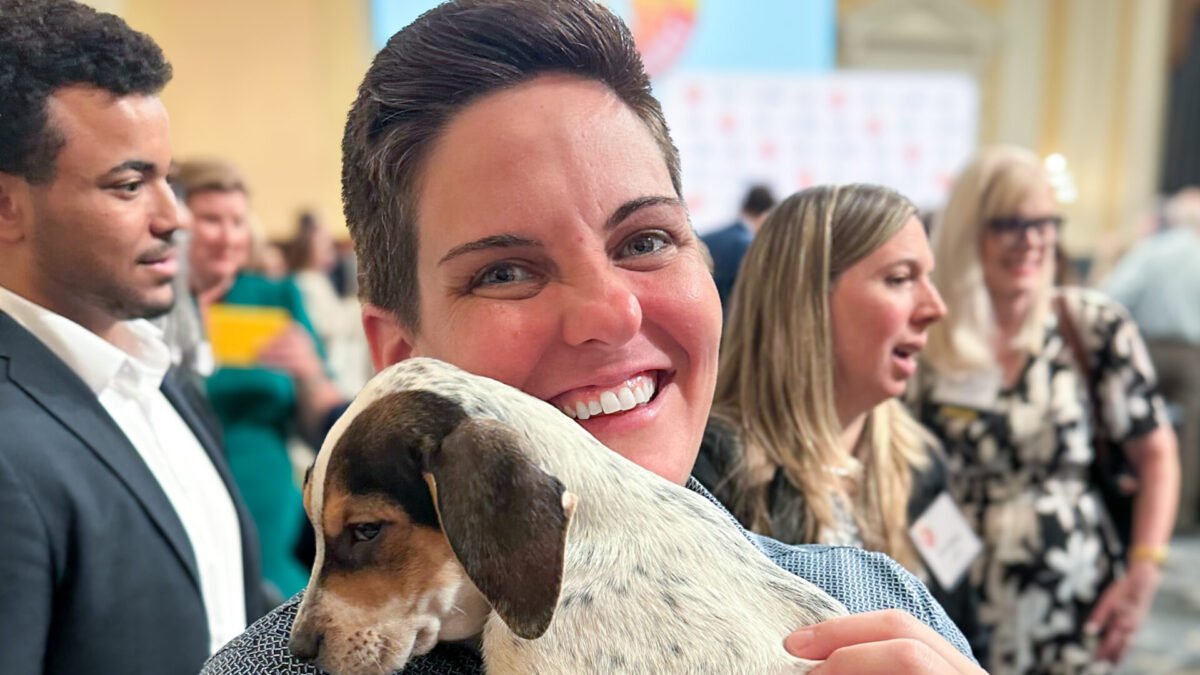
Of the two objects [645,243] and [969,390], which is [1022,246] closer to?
[969,390]

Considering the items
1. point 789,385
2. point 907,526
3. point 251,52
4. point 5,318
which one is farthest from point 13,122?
point 251,52

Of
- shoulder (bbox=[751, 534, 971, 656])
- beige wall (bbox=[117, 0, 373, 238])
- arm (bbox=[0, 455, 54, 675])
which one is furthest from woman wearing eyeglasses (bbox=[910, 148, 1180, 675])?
beige wall (bbox=[117, 0, 373, 238])

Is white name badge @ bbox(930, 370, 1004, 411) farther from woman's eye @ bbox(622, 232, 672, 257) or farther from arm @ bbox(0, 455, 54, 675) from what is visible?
arm @ bbox(0, 455, 54, 675)

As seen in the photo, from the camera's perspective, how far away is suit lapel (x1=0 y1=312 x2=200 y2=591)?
1.46 meters

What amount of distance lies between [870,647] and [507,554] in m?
0.34

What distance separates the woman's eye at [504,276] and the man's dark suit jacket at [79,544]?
2.80ft

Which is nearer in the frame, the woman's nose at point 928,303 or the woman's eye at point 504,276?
the woman's eye at point 504,276

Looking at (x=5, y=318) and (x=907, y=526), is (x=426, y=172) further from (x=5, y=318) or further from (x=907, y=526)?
(x=907, y=526)

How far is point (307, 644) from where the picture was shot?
837mm

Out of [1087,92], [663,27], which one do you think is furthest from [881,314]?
[1087,92]

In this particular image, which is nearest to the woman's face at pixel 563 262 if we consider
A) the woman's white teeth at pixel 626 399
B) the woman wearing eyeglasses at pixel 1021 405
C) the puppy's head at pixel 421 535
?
the woman's white teeth at pixel 626 399

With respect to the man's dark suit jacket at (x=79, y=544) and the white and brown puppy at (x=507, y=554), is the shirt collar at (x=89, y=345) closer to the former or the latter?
the man's dark suit jacket at (x=79, y=544)

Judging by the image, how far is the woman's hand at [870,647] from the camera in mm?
825

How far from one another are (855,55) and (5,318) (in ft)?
34.7
